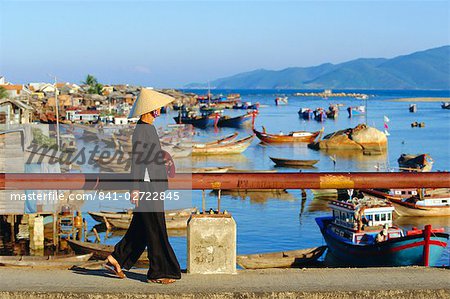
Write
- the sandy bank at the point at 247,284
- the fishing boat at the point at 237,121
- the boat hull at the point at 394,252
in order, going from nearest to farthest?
the sandy bank at the point at 247,284 → the boat hull at the point at 394,252 → the fishing boat at the point at 237,121

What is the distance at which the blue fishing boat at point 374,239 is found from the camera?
1830cm

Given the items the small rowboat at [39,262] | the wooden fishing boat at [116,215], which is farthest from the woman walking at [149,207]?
the wooden fishing boat at [116,215]

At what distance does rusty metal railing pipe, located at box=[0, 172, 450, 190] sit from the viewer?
565 centimetres

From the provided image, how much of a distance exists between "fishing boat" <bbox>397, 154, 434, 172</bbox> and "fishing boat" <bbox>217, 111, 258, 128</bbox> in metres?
43.0

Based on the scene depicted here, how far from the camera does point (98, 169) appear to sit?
40281 millimetres

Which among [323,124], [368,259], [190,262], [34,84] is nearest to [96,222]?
[368,259]

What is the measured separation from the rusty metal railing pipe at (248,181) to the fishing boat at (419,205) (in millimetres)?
24490

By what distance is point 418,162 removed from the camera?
42562 millimetres

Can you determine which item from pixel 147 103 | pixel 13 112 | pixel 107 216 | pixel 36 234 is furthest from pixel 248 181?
pixel 13 112

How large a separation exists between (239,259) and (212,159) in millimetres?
38054

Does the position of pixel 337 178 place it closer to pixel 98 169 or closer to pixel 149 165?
pixel 149 165

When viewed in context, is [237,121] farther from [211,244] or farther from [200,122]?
[211,244]

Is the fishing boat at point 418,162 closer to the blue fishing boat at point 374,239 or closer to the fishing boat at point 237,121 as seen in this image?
the blue fishing boat at point 374,239

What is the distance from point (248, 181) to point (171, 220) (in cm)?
1983
